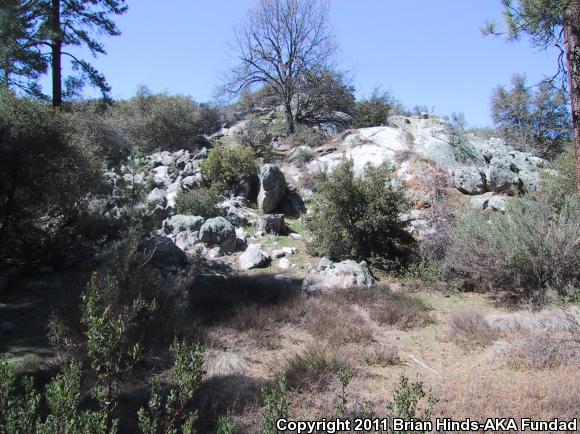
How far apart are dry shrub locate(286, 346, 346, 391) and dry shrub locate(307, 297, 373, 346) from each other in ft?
2.96

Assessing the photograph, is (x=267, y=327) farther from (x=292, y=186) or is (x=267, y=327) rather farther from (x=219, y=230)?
(x=292, y=186)

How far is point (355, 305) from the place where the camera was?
768 cm

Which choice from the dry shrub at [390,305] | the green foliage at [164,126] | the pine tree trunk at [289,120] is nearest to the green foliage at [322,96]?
the pine tree trunk at [289,120]

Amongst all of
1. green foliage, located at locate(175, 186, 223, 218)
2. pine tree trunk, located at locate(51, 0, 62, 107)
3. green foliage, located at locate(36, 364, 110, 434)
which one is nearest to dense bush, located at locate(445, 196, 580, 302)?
green foliage, located at locate(175, 186, 223, 218)

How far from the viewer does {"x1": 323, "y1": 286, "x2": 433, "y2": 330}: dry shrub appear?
23.1 feet

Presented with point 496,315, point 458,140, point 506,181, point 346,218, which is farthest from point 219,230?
point 458,140

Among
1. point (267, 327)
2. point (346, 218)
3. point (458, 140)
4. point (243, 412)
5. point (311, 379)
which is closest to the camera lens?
point (243, 412)

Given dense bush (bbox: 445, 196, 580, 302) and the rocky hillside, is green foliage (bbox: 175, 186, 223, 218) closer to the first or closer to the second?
the rocky hillside

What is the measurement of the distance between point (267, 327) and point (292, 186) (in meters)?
8.56

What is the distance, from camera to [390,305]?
7.42 metres

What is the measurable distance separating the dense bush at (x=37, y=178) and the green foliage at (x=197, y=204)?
3.08 m

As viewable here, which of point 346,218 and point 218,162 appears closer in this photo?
point 346,218

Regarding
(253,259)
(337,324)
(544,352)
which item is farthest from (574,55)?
(253,259)

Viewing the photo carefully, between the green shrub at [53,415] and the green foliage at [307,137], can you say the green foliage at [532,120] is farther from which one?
the green shrub at [53,415]
